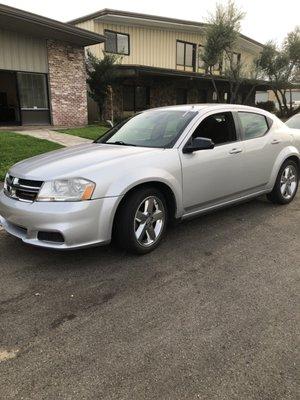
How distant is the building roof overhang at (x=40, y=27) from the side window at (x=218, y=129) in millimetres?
10837

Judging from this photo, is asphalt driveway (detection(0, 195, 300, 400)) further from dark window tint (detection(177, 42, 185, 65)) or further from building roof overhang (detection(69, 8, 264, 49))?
dark window tint (detection(177, 42, 185, 65))

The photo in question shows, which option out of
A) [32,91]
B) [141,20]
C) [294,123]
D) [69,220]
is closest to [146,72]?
[141,20]

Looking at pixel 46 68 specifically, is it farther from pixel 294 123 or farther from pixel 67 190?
pixel 67 190

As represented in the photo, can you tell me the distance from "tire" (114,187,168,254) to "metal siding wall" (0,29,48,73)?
13.3 m

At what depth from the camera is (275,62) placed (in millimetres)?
26406

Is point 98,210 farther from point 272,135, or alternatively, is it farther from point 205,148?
point 272,135

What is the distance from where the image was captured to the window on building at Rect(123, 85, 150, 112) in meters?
23.7

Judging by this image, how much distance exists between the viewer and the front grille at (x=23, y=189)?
381 centimetres

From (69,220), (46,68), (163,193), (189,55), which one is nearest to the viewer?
(69,220)

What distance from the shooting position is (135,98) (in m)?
A: 24.2

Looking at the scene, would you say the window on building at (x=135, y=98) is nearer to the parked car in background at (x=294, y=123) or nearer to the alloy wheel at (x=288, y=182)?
the parked car in background at (x=294, y=123)

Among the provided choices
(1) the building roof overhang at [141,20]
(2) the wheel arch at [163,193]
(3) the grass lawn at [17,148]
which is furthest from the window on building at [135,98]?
(2) the wheel arch at [163,193]

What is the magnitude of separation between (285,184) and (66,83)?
13460 mm

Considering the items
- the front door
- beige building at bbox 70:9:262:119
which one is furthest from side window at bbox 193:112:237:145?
the front door
